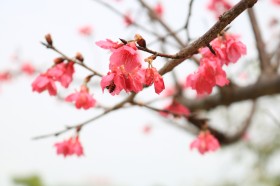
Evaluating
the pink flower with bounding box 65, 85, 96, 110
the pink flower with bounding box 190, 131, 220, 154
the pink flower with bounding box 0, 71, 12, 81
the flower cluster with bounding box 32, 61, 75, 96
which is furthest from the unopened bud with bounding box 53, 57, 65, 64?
the pink flower with bounding box 0, 71, 12, 81

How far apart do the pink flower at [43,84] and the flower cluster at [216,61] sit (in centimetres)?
71

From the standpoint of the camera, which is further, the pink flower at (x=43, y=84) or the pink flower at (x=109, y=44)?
the pink flower at (x=43, y=84)

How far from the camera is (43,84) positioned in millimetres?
1563

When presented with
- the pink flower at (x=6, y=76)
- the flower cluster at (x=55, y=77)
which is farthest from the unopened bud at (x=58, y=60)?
the pink flower at (x=6, y=76)

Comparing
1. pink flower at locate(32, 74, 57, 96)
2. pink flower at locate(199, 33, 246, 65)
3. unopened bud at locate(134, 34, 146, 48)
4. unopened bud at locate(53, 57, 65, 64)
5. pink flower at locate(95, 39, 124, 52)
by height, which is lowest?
unopened bud at locate(134, 34, 146, 48)

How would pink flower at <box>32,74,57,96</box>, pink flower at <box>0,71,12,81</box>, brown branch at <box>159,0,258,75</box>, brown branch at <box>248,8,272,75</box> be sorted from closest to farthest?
brown branch at <box>159,0,258,75</box>
pink flower at <box>32,74,57,96</box>
brown branch at <box>248,8,272,75</box>
pink flower at <box>0,71,12,81</box>

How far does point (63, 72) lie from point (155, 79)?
64 centimetres

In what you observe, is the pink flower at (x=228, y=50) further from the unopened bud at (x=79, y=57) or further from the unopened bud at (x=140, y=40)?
the unopened bud at (x=79, y=57)

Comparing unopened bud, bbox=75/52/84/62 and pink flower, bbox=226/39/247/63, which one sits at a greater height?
unopened bud, bbox=75/52/84/62

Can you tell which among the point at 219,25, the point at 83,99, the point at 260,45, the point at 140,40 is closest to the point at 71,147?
the point at 83,99

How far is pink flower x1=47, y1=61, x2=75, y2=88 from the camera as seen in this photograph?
154cm

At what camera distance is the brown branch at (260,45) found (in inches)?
91.2

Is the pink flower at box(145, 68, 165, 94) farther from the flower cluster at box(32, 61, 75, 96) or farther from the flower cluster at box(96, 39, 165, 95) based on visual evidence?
the flower cluster at box(32, 61, 75, 96)

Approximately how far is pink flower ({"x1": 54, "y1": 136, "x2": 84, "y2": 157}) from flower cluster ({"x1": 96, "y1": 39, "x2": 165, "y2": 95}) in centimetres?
79
